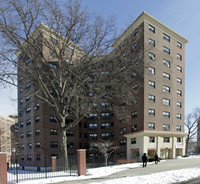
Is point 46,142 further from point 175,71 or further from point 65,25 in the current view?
point 175,71

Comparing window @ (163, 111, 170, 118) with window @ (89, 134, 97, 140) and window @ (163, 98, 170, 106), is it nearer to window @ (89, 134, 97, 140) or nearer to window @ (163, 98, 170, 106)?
window @ (163, 98, 170, 106)

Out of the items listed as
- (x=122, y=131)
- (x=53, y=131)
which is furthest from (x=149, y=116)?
(x=53, y=131)

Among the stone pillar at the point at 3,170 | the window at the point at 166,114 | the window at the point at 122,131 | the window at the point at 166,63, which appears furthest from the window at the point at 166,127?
the stone pillar at the point at 3,170

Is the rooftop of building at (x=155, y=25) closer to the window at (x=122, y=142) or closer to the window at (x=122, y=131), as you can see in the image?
the window at (x=122, y=131)

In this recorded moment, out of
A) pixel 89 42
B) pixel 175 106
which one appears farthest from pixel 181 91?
pixel 89 42

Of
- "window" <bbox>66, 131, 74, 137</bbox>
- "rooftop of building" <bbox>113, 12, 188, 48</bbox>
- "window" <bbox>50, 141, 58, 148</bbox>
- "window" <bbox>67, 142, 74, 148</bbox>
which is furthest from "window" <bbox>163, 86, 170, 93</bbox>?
"window" <bbox>50, 141, 58, 148</bbox>

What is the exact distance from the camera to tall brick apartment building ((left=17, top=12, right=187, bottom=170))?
32.3 meters

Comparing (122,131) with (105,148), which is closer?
(105,148)

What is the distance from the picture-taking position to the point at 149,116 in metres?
32.5

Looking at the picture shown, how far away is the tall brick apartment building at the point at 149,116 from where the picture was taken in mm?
32344

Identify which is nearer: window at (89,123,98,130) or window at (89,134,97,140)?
window at (89,134,97,140)

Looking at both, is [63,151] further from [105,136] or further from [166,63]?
[105,136]

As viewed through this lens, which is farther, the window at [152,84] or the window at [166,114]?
the window at [166,114]

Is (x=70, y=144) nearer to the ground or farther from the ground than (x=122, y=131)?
nearer to the ground
